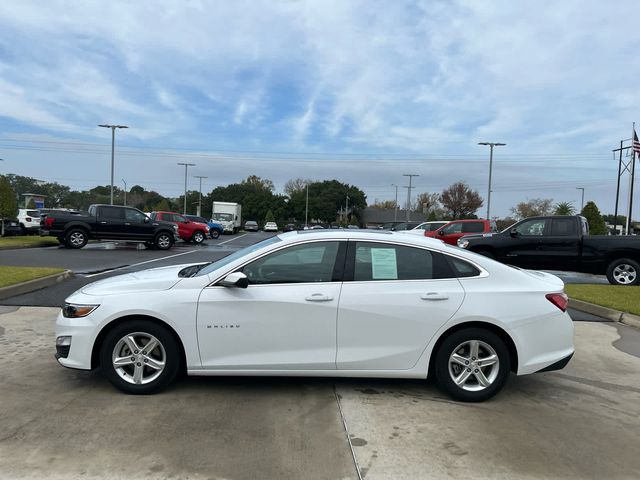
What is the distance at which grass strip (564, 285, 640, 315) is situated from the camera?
8.95 meters

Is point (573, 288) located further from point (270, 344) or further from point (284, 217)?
point (284, 217)

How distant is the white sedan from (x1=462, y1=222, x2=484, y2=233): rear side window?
1760cm

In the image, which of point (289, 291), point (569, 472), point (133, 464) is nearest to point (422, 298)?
point (289, 291)

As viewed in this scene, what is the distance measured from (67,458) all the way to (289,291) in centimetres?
205

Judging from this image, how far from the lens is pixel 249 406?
4.43 metres

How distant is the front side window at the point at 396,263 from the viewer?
4.68 metres

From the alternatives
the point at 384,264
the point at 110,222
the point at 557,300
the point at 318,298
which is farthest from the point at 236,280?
the point at 110,222

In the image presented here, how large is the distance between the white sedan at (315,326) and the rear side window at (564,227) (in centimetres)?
900

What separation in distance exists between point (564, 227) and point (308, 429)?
1092 cm

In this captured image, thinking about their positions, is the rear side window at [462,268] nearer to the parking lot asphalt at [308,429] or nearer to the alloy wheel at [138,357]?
the parking lot asphalt at [308,429]

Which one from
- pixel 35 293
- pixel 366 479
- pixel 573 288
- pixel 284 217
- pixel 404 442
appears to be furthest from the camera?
pixel 284 217

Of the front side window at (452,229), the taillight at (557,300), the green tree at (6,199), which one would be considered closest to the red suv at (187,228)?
the green tree at (6,199)

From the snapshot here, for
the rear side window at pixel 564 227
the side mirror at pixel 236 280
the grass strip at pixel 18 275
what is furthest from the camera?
the rear side window at pixel 564 227

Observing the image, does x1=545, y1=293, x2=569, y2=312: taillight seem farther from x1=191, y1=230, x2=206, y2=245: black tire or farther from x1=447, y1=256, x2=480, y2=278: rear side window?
x1=191, y1=230, x2=206, y2=245: black tire
